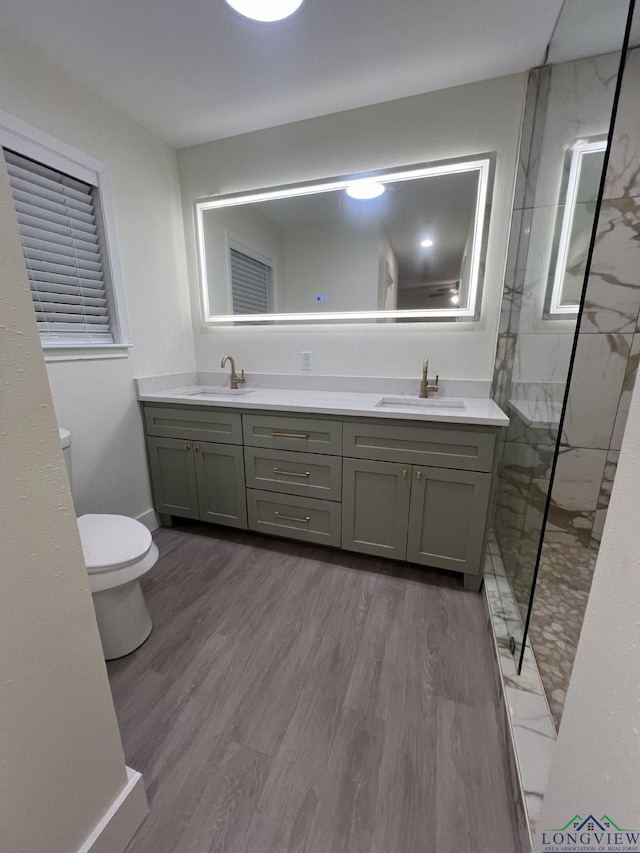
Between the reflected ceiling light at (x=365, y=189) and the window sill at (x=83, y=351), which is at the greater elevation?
the reflected ceiling light at (x=365, y=189)

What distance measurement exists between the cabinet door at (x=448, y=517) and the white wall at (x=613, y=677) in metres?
1.08

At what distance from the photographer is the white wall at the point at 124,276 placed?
61.1 inches

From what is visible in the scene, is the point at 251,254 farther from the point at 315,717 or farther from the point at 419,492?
the point at 315,717

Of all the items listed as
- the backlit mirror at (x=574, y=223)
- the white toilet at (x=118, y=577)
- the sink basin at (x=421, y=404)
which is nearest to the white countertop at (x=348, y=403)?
the sink basin at (x=421, y=404)

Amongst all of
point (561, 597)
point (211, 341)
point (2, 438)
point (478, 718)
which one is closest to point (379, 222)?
point (211, 341)

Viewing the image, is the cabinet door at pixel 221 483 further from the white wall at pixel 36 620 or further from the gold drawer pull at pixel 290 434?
the white wall at pixel 36 620

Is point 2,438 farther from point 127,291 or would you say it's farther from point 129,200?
point 129,200

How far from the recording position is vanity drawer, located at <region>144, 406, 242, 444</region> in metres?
1.97

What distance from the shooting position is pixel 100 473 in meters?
1.92

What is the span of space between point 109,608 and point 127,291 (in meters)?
1.66

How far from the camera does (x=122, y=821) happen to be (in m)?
0.83

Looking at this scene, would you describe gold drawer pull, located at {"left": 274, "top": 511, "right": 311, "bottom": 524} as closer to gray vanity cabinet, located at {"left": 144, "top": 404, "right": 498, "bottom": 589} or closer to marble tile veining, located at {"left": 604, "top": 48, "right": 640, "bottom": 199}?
gray vanity cabinet, located at {"left": 144, "top": 404, "right": 498, "bottom": 589}

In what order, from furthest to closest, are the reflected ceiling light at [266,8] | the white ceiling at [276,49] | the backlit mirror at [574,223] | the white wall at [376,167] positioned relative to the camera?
the white wall at [376,167]
the white ceiling at [276,49]
the reflected ceiling light at [266,8]
the backlit mirror at [574,223]

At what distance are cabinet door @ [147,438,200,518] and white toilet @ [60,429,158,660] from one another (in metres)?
0.67
